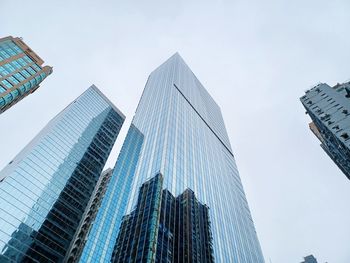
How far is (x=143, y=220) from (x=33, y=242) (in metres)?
33.5

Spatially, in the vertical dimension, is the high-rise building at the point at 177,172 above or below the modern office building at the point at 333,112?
above

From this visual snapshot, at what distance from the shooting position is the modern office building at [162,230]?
166 feet

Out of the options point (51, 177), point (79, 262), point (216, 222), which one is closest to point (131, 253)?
point (79, 262)

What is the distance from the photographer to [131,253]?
50656 mm

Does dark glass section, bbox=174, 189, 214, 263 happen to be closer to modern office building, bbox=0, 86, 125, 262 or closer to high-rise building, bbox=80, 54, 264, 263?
high-rise building, bbox=80, 54, 264, 263

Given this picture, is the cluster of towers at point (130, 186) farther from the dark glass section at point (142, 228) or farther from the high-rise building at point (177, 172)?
the high-rise building at point (177, 172)

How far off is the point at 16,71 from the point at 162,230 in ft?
193

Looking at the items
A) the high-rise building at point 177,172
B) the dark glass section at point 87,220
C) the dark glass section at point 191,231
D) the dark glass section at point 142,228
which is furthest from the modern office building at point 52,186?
the dark glass section at point 191,231

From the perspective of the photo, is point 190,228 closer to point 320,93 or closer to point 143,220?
point 143,220

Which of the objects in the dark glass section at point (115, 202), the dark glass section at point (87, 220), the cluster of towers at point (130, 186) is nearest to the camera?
the cluster of towers at point (130, 186)

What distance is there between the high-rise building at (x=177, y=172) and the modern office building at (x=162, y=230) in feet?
10.4

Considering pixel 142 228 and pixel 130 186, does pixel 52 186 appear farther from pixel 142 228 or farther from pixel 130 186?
pixel 142 228

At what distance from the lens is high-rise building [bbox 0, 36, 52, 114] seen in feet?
228

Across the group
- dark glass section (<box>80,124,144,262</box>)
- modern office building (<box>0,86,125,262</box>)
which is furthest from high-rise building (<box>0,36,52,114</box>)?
dark glass section (<box>80,124,144,262</box>)
